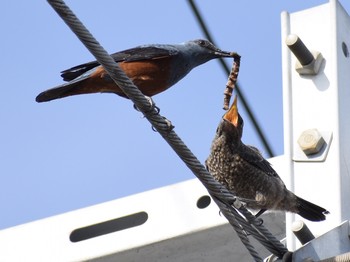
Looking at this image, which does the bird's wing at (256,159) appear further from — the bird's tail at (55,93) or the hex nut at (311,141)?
the bird's tail at (55,93)

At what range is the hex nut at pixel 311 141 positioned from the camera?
4.59 m


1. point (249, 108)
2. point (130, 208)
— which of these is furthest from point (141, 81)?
point (249, 108)

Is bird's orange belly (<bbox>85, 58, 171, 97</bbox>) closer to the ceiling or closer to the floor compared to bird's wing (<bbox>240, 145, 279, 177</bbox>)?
closer to the ceiling

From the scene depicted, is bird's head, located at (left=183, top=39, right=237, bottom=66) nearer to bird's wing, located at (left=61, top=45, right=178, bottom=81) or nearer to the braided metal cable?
bird's wing, located at (left=61, top=45, right=178, bottom=81)

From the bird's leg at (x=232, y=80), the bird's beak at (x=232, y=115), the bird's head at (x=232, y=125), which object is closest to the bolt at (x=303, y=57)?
the bird's leg at (x=232, y=80)

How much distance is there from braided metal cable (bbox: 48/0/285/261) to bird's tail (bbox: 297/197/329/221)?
36 centimetres

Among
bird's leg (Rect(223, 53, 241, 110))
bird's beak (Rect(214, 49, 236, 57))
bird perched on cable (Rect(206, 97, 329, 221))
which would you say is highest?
bird's beak (Rect(214, 49, 236, 57))

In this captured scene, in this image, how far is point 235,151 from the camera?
6133 millimetres

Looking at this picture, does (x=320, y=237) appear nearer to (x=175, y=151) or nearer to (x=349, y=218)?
(x=349, y=218)

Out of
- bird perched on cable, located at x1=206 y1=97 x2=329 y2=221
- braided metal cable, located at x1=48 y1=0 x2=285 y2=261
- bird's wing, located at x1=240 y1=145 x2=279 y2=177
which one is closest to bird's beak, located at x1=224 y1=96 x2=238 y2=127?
bird perched on cable, located at x1=206 y1=97 x2=329 y2=221

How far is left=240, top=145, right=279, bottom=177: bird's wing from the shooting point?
579 centimetres

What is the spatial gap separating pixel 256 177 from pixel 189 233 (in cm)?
75

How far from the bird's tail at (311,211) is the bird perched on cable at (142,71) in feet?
3.34

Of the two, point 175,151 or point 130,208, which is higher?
point 175,151
